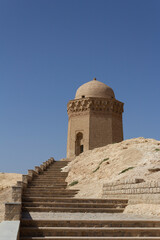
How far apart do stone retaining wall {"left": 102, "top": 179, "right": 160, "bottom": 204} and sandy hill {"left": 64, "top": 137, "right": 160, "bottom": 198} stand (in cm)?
91

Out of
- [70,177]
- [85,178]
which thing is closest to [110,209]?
[85,178]

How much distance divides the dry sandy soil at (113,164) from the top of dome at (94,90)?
11132 mm

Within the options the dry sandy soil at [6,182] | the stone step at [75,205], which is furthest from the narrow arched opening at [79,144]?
the stone step at [75,205]

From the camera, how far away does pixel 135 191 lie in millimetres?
8953

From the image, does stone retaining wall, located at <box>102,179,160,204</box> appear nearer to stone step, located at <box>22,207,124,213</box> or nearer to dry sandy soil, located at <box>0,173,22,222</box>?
stone step, located at <box>22,207,124,213</box>

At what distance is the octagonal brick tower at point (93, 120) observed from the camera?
28.1m

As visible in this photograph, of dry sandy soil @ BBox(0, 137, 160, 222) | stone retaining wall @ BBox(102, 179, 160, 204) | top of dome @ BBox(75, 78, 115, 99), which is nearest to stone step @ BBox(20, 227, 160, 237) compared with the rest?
stone retaining wall @ BBox(102, 179, 160, 204)

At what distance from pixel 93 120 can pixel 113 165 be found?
13.3m

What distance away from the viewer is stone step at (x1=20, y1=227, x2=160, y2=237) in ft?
19.2

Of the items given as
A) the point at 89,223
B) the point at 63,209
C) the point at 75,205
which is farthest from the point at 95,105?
the point at 89,223

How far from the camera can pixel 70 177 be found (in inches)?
661

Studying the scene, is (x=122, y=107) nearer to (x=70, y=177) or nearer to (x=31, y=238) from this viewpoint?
(x=70, y=177)

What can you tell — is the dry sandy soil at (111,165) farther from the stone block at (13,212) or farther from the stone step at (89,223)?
the stone block at (13,212)

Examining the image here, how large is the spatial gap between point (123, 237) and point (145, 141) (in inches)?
533
